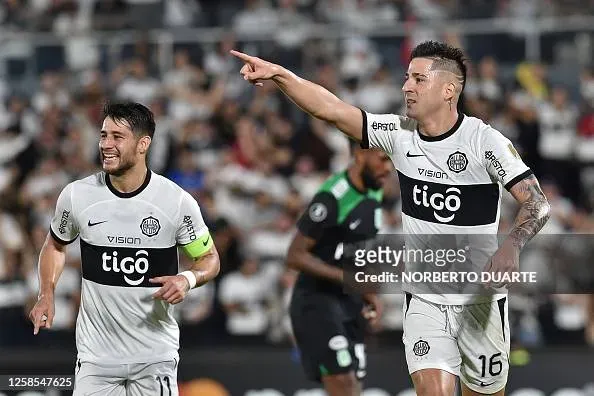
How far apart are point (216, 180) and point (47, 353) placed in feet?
14.1

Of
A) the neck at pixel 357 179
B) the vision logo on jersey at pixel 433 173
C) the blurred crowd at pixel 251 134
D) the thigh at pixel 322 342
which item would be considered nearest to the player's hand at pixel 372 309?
the thigh at pixel 322 342

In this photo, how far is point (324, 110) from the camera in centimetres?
780

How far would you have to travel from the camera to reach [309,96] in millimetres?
7785

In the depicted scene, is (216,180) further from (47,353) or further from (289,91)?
(289,91)

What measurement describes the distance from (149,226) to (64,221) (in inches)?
21.7

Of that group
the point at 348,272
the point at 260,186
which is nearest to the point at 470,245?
the point at 348,272

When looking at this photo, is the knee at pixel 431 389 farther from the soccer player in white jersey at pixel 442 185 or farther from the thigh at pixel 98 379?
the thigh at pixel 98 379

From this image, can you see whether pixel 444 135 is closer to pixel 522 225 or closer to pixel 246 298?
pixel 522 225

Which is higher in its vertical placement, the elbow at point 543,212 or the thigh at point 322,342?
the elbow at point 543,212

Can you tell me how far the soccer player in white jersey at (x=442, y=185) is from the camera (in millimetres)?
7656

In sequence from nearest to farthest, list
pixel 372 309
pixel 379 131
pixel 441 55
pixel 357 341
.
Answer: pixel 441 55 → pixel 379 131 → pixel 372 309 → pixel 357 341

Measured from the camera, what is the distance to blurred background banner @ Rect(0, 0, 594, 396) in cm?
1372

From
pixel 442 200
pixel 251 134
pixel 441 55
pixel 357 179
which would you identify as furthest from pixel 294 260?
pixel 251 134

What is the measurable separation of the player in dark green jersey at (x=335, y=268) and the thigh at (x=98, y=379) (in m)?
2.37
